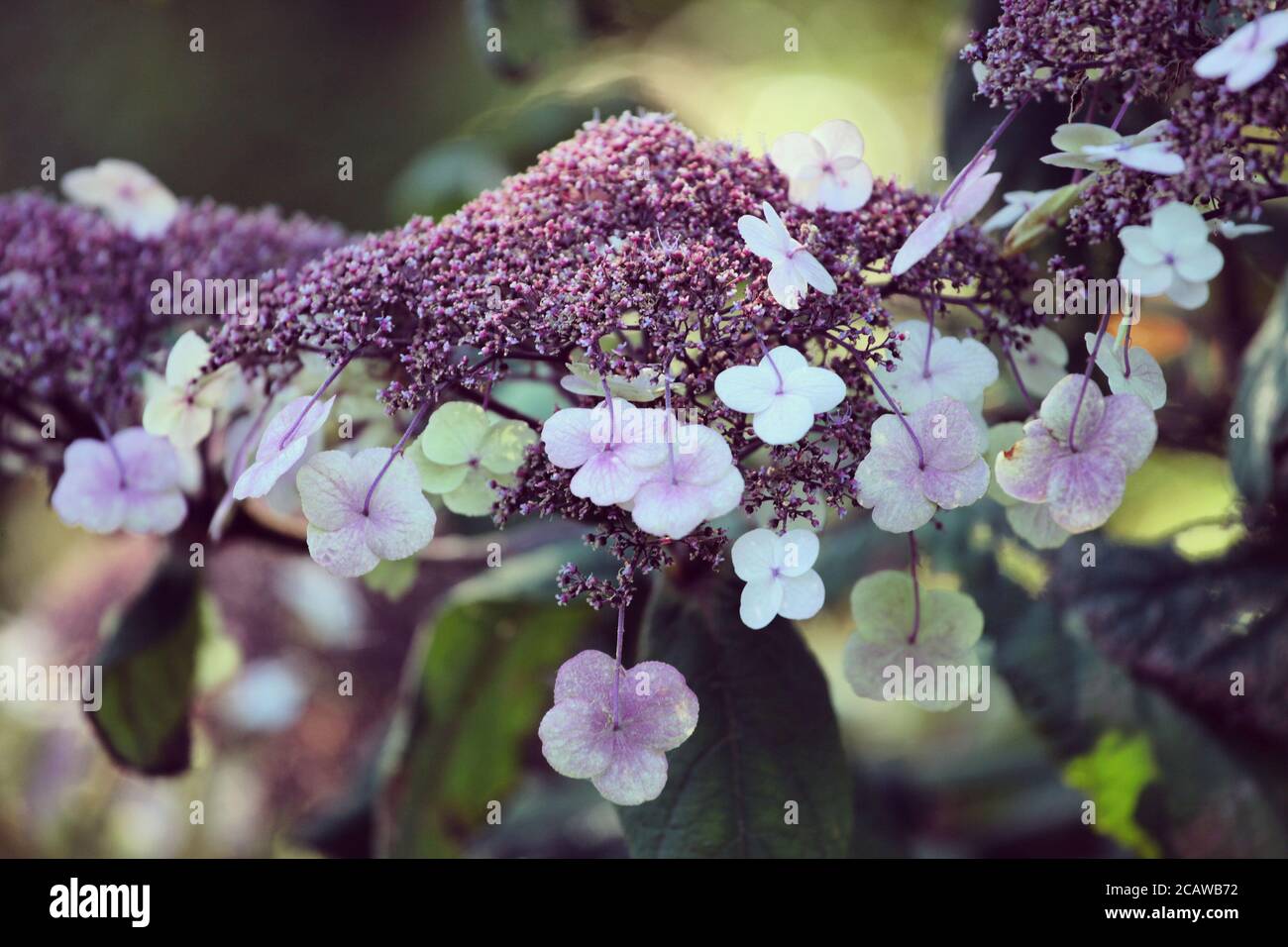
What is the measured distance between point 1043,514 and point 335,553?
15.7 inches

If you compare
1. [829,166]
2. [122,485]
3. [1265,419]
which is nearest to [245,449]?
[122,485]

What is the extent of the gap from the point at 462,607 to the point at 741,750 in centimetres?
43

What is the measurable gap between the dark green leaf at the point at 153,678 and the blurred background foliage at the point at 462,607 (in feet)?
0.10

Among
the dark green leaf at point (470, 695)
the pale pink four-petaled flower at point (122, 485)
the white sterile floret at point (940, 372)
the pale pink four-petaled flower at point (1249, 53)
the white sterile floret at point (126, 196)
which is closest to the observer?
the pale pink four-petaled flower at point (1249, 53)

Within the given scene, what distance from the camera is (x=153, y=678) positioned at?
891 mm

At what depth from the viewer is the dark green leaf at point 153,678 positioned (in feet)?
2.83

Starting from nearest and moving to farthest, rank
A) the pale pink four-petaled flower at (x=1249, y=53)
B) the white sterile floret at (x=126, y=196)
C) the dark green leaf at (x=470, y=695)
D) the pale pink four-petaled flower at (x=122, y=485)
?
the pale pink four-petaled flower at (x=1249, y=53)
the pale pink four-petaled flower at (x=122, y=485)
the white sterile floret at (x=126, y=196)
the dark green leaf at (x=470, y=695)

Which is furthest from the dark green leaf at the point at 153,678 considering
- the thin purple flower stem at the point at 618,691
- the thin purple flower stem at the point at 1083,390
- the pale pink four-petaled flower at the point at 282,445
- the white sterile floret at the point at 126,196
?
the thin purple flower stem at the point at 1083,390

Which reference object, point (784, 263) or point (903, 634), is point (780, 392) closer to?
point (784, 263)

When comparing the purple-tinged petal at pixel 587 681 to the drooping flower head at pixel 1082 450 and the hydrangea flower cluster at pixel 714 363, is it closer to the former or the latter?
the hydrangea flower cluster at pixel 714 363

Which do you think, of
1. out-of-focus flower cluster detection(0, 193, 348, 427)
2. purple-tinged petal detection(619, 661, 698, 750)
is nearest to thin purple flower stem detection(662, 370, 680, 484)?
purple-tinged petal detection(619, 661, 698, 750)

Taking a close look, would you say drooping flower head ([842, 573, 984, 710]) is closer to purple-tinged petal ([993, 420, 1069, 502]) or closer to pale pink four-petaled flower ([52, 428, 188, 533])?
purple-tinged petal ([993, 420, 1069, 502])
